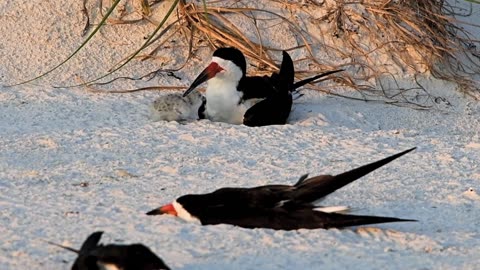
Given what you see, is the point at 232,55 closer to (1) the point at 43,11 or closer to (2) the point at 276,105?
(2) the point at 276,105

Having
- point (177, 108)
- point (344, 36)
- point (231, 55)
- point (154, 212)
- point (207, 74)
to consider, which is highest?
point (344, 36)

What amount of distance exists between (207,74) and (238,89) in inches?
7.4

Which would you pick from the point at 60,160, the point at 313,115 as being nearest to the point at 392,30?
the point at 313,115

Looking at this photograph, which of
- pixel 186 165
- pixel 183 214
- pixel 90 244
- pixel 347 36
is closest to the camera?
pixel 90 244

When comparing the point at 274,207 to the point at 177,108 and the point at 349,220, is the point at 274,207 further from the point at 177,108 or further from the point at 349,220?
the point at 177,108

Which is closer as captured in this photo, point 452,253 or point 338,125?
point 452,253

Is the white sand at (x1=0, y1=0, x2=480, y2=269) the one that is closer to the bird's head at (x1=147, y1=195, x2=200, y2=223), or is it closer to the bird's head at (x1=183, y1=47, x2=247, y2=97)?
the bird's head at (x1=147, y1=195, x2=200, y2=223)

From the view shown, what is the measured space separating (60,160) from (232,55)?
1.63 meters

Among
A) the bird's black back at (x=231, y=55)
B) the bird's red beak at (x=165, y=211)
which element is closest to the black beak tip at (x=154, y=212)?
the bird's red beak at (x=165, y=211)

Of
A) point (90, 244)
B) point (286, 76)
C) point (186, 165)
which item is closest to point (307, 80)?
point (286, 76)

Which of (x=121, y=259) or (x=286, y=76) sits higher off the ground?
(x=286, y=76)

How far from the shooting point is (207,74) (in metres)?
5.70

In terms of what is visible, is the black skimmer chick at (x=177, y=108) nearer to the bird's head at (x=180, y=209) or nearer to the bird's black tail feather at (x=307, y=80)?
the bird's black tail feather at (x=307, y=80)

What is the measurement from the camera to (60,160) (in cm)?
429
